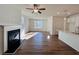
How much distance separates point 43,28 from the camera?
1479mm

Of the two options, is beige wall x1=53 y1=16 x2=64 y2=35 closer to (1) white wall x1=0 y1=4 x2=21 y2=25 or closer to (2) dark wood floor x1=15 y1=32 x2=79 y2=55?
(2) dark wood floor x1=15 y1=32 x2=79 y2=55

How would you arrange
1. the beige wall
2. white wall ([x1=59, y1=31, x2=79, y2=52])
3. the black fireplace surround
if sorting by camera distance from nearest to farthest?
the black fireplace surround → white wall ([x1=59, y1=31, x2=79, y2=52]) → the beige wall

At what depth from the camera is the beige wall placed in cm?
144

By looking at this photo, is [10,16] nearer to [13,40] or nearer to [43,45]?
[13,40]

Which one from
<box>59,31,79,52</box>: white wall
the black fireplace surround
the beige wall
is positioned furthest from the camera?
the beige wall

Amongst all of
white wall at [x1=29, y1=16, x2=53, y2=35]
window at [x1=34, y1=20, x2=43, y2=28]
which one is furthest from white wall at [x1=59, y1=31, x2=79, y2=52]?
window at [x1=34, y1=20, x2=43, y2=28]

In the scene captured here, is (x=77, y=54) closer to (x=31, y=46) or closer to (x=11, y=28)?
(x=31, y=46)

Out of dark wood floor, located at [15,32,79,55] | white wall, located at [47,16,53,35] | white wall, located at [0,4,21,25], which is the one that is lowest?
dark wood floor, located at [15,32,79,55]

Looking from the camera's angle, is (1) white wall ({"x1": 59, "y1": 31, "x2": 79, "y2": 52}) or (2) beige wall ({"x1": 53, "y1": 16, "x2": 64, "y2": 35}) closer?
(1) white wall ({"x1": 59, "y1": 31, "x2": 79, "y2": 52})

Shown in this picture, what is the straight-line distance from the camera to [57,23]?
4.98 feet

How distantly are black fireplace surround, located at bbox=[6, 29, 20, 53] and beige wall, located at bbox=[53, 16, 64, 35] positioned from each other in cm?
54

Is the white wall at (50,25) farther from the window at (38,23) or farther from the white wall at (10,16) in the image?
the white wall at (10,16)
